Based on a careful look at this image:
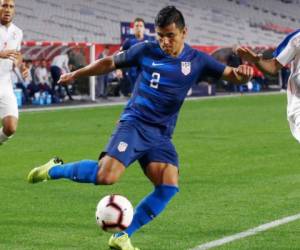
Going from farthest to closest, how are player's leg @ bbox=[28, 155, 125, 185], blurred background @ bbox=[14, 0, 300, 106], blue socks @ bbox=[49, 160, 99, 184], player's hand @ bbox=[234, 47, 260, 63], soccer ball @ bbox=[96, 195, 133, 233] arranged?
1. blurred background @ bbox=[14, 0, 300, 106]
2. player's hand @ bbox=[234, 47, 260, 63]
3. blue socks @ bbox=[49, 160, 99, 184]
4. player's leg @ bbox=[28, 155, 125, 185]
5. soccer ball @ bbox=[96, 195, 133, 233]


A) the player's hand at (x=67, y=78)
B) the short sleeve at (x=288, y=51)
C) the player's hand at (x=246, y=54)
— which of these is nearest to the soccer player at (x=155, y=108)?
the player's hand at (x=246, y=54)

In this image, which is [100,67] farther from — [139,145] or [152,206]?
[152,206]

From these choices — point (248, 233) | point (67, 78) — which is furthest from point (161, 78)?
point (248, 233)

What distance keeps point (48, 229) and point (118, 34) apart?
31634 millimetres

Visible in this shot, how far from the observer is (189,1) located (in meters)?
47.4

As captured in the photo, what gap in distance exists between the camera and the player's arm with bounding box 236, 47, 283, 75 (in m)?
7.31

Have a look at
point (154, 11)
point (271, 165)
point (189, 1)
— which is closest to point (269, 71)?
point (271, 165)

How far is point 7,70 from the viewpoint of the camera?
43.2ft

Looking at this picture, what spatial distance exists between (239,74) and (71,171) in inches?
60.9

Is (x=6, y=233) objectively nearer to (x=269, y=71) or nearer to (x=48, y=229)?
(x=48, y=229)

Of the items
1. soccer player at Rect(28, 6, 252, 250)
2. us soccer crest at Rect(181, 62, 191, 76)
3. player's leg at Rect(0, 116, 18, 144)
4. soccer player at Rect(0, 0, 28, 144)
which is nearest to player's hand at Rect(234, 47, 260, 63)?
soccer player at Rect(28, 6, 252, 250)

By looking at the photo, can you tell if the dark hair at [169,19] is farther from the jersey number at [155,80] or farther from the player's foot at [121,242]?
the player's foot at [121,242]

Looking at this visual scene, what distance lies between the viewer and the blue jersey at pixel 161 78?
23.5 feet

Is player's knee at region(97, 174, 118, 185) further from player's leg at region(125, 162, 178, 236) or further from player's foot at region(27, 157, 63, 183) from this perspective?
player's foot at region(27, 157, 63, 183)
